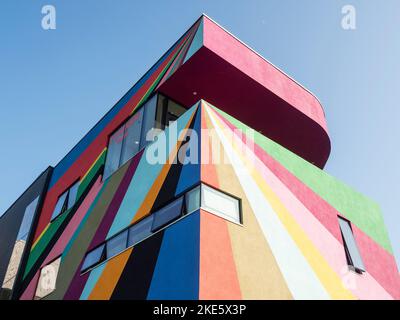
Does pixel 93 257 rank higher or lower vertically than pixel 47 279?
lower

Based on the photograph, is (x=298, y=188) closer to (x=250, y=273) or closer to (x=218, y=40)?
(x=250, y=273)

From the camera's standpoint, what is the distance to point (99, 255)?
11.1 m

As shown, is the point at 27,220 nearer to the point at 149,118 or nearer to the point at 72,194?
the point at 72,194

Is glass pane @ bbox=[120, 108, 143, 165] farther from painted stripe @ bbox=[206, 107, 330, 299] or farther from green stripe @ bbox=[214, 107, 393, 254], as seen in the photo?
painted stripe @ bbox=[206, 107, 330, 299]

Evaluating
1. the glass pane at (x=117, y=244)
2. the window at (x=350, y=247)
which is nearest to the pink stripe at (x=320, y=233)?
the window at (x=350, y=247)

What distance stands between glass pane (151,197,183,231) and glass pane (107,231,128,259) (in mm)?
1243

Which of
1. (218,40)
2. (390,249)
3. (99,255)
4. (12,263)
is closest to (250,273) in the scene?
(99,255)

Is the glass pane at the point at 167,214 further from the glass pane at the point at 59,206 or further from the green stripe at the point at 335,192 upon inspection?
the glass pane at the point at 59,206

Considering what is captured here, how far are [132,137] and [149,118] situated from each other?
95 cm

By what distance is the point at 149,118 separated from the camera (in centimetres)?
1271

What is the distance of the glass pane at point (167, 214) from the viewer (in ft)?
29.4

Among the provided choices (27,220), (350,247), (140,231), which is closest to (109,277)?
(140,231)

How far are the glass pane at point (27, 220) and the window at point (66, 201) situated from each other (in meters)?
2.11
